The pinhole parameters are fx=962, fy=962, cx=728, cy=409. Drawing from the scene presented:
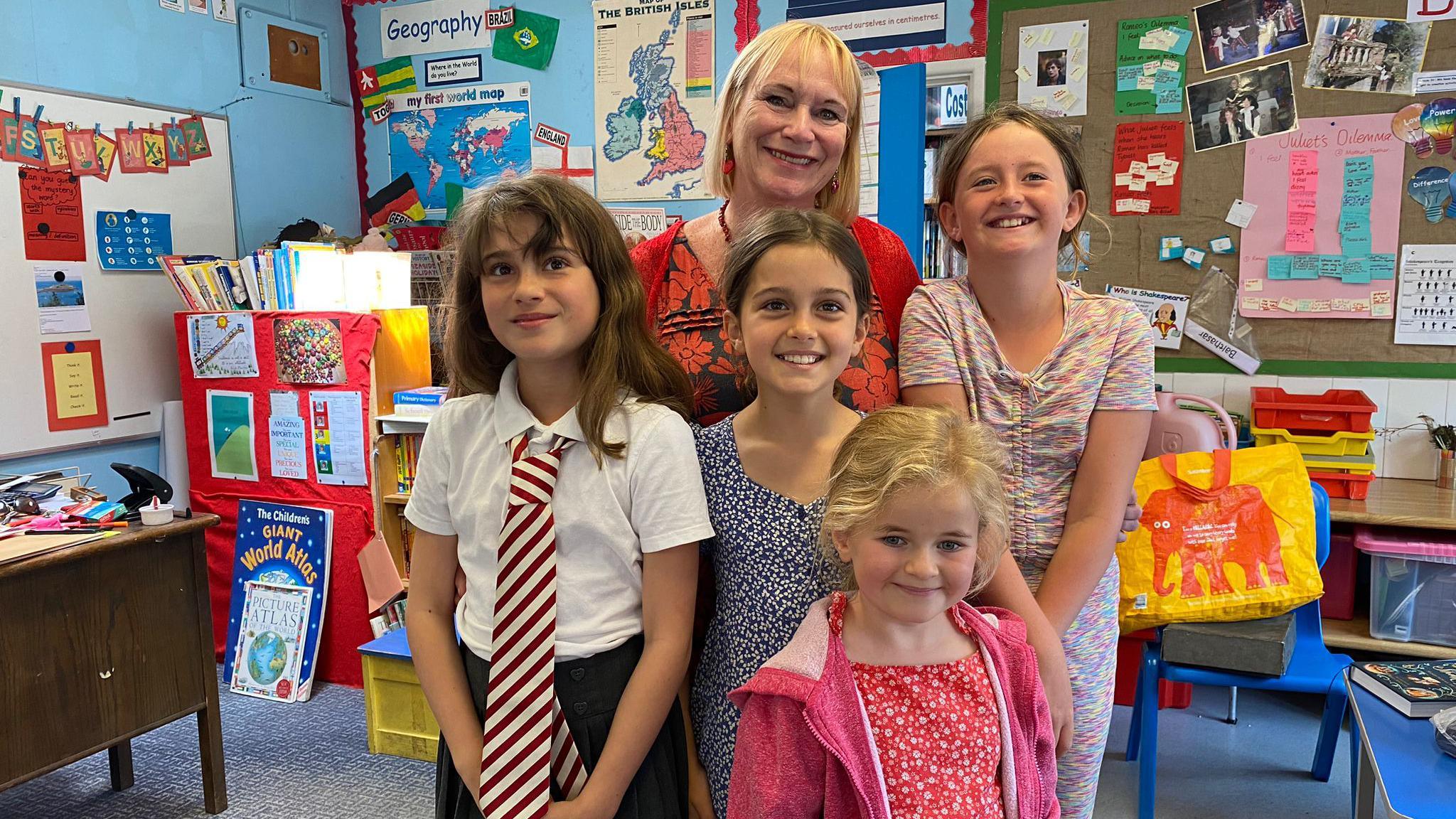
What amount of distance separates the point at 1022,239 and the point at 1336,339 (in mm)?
2441

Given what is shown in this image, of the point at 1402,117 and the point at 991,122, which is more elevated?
the point at 1402,117

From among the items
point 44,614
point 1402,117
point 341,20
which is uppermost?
point 341,20

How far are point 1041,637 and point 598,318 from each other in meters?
0.71

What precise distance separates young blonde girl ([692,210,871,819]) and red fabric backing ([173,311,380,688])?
246cm

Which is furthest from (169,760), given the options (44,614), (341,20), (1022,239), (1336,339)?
(1336,339)

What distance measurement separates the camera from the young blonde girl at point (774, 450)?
119 cm

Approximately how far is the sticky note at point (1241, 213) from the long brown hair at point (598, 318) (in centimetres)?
259

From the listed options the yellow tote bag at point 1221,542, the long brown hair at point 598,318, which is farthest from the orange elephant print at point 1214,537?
the long brown hair at point 598,318

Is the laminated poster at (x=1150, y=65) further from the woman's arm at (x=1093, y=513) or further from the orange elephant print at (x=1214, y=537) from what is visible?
the woman's arm at (x=1093, y=513)

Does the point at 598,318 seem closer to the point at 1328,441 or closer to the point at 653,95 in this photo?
the point at 1328,441

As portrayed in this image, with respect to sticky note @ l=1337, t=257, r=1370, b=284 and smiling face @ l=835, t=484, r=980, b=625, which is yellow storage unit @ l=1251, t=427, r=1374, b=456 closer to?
sticky note @ l=1337, t=257, r=1370, b=284

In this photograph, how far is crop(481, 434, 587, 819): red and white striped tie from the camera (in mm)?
1218

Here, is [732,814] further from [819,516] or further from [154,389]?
[154,389]

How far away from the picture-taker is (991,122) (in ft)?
4.46
